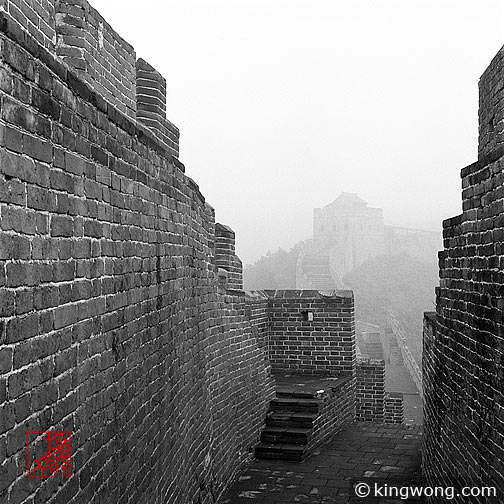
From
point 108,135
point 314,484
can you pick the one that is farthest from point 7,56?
point 314,484

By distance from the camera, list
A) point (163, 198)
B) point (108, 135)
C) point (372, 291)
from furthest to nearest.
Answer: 1. point (372, 291)
2. point (163, 198)
3. point (108, 135)

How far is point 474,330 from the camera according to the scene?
4465 mm

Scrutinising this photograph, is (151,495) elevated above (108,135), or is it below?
below

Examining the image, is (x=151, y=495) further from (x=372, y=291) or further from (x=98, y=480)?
(x=372, y=291)

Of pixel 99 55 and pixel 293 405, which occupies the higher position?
pixel 99 55

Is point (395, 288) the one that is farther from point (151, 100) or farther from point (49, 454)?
point (49, 454)

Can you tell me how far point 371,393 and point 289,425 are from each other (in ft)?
12.6

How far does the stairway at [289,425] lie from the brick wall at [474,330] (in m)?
2.33

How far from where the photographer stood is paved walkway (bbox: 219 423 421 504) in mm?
6836

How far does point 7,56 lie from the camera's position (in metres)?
2.24

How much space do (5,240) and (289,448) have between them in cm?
664

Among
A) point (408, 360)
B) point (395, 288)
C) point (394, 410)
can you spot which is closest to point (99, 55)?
point (394, 410)

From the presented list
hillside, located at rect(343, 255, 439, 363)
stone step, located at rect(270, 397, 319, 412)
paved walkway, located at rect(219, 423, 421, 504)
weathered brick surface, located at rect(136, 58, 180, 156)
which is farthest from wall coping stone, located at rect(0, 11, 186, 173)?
hillside, located at rect(343, 255, 439, 363)

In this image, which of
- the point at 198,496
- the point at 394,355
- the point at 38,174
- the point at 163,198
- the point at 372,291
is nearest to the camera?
the point at 38,174
